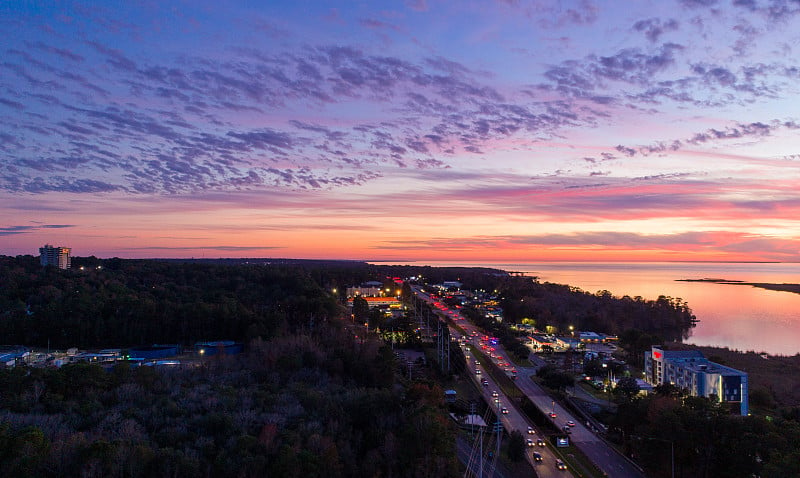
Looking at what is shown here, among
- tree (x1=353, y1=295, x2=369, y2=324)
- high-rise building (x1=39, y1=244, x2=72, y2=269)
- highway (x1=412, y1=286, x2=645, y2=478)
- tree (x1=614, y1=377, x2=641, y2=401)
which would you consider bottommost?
highway (x1=412, y1=286, x2=645, y2=478)

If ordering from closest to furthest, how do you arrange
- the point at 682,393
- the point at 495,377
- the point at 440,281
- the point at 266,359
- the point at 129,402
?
the point at 129,402
the point at 682,393
the point at 266,359
the point at 495,377
the point at 440,281

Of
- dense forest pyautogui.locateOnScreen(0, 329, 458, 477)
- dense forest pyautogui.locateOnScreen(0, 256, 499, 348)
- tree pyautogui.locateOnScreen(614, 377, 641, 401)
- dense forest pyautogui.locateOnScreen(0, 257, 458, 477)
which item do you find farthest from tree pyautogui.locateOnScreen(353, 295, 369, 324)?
tree pyautogui.locateOnScreen(614, 377, 641, 401)

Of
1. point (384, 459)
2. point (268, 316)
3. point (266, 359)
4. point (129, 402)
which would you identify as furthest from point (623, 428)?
point (268, 316)

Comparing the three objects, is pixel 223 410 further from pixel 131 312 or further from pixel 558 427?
pixel 131 312

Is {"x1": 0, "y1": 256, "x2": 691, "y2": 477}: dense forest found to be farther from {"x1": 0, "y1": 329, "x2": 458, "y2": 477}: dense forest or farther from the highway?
the highway

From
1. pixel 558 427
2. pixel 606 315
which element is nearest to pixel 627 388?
pixel 558 427

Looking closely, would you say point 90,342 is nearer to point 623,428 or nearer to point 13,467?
point 13,467
